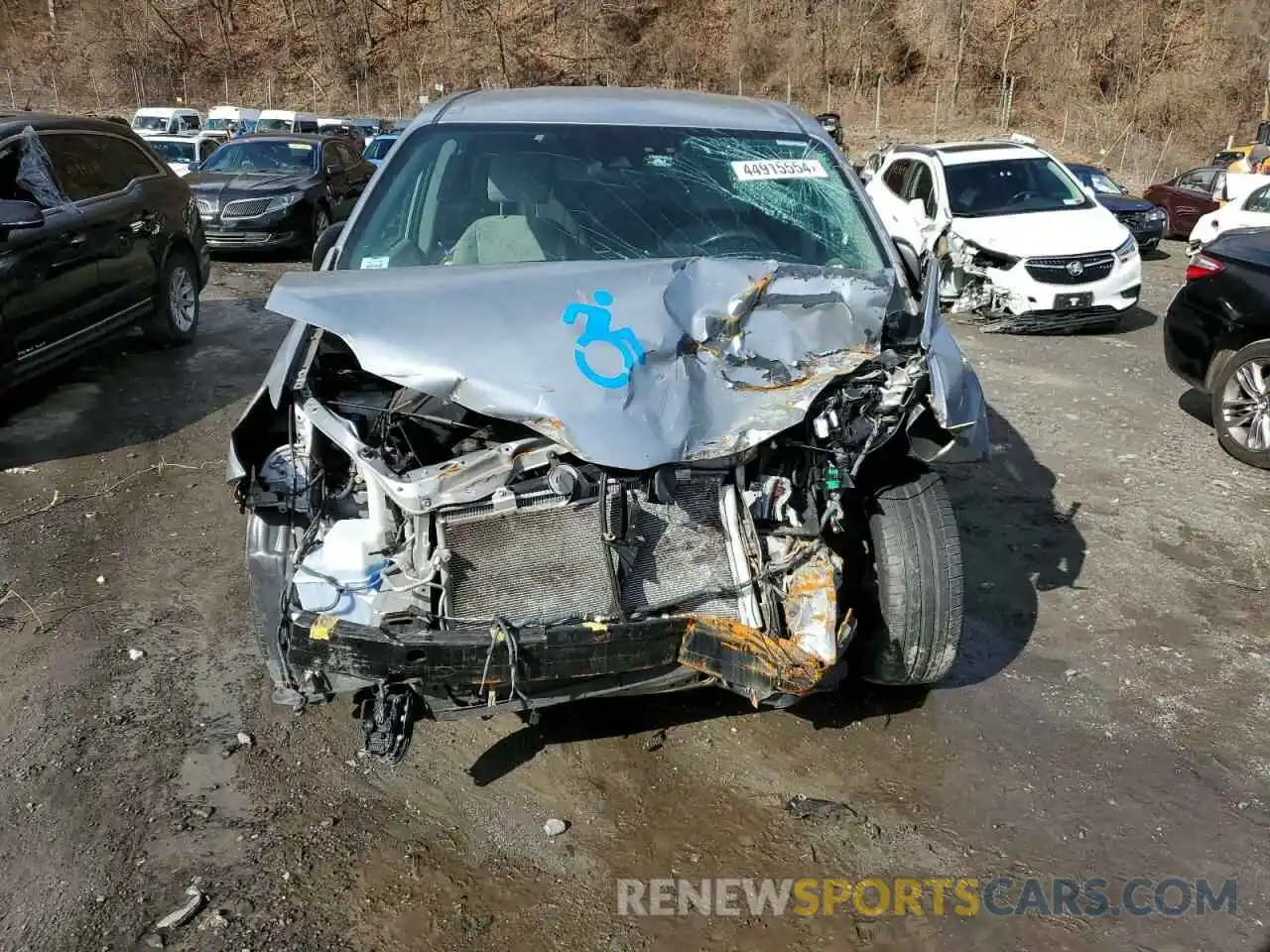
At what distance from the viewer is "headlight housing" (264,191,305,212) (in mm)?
12400

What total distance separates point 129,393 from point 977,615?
19.4ft

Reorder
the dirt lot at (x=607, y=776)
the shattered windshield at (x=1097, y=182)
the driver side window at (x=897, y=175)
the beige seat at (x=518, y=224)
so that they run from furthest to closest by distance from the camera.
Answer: the shattered windshield at (x=1097, y=182) < the driver side window at (x=897, y=175) < the beige seat at (x=518, y=224) < the dirt lot at (x=607, y=776)

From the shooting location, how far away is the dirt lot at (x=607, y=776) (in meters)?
2.71

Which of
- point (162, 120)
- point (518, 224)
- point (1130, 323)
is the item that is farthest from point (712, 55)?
point (518, 224)

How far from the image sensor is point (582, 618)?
2.86 m

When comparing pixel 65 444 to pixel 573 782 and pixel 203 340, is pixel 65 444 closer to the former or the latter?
pixel 203 340

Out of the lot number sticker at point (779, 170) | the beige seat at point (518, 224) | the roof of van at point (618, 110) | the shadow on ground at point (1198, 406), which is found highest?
the roof of van at point (618, 110)

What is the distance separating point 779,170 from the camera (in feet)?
13.6

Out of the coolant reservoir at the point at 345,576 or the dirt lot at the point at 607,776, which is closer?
the dirt lot at the point at 607,776

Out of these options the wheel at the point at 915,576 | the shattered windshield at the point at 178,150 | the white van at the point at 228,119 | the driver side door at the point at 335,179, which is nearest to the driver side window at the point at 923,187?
the driver side door at the point at 335,179

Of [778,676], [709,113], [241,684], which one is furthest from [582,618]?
[709,113]

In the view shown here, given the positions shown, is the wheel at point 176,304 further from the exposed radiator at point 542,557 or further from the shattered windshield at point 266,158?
the exposed radiator at point 542,557

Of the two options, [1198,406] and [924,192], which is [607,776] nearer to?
[1198,406]

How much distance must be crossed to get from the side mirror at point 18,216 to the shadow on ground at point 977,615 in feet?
14.1
